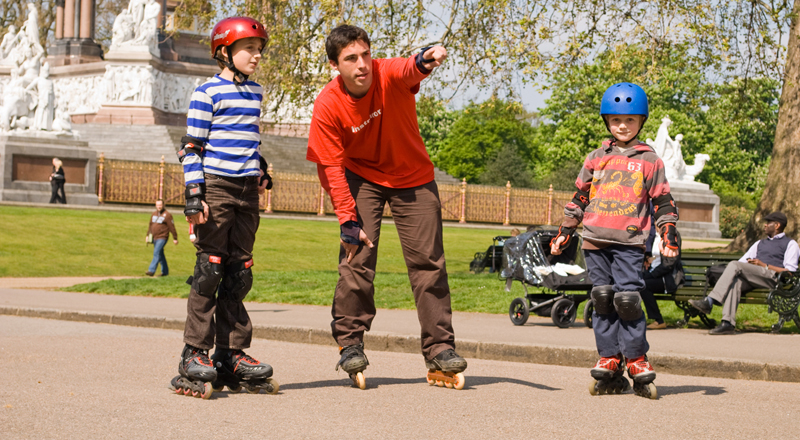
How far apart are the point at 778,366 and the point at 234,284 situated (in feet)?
13.4

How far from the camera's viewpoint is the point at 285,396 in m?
5.27

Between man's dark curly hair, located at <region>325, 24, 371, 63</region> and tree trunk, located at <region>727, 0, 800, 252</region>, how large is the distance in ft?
43.3

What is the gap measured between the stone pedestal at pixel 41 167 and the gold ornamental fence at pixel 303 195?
0.71 meters

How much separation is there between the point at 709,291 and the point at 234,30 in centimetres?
653

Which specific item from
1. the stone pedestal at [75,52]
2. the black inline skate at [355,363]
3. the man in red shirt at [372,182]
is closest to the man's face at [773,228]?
the man in red shirt at [372,182]

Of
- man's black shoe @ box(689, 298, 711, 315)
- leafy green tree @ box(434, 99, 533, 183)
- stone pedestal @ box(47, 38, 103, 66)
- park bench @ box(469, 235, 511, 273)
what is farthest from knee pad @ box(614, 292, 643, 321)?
leafy green tree @ box(434, 99, 533, 183)

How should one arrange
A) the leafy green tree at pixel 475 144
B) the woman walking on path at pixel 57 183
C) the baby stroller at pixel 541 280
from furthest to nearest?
the leafy green tree at pixel 475 144, the woman walking on path at pixel 57 183, the baby stroller at pixel 541 280

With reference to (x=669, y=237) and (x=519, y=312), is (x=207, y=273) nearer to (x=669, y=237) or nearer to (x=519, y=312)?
(x=669, y=237)

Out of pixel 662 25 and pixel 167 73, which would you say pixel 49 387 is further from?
pixel 167 73

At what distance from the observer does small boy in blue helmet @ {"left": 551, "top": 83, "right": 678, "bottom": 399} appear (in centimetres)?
561

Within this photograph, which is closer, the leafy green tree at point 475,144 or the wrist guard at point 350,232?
the wrist guard at point 350,232

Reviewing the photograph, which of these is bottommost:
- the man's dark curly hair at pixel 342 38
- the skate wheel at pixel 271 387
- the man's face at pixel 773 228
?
the skate wheel at pixel 271 387

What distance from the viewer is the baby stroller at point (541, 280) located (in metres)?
10.3

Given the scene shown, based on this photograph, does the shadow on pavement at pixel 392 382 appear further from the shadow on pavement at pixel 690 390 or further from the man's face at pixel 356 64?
the man's face at pixel 356 64
